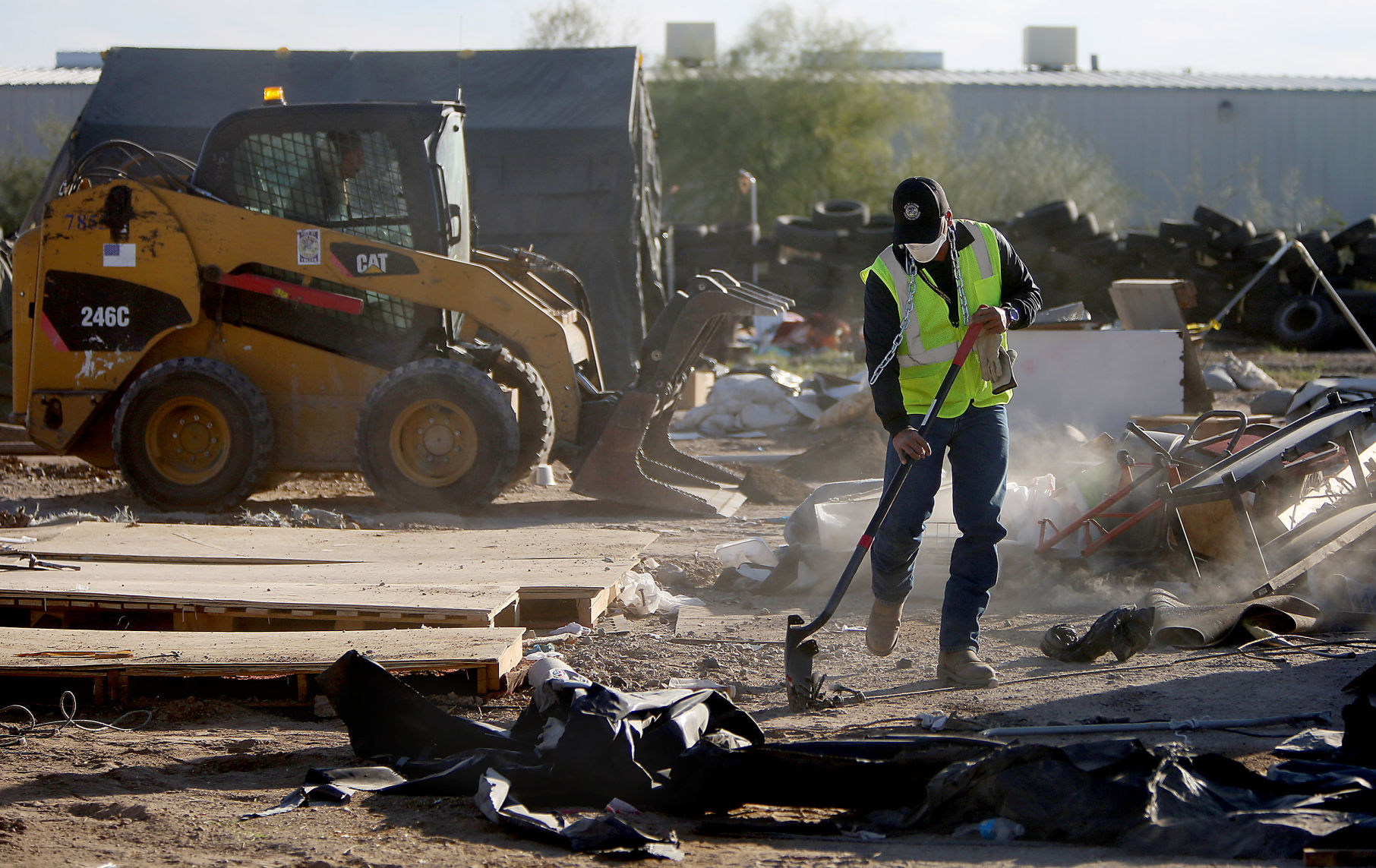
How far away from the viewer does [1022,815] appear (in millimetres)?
2846

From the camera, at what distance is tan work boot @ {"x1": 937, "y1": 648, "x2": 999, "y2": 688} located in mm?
4145

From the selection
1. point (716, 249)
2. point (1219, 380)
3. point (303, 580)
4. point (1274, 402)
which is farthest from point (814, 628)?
point (716, 249)

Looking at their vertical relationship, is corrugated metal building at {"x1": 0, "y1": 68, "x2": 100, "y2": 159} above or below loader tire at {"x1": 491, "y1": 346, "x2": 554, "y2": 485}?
above

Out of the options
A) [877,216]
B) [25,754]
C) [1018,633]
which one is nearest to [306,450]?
[25,754]

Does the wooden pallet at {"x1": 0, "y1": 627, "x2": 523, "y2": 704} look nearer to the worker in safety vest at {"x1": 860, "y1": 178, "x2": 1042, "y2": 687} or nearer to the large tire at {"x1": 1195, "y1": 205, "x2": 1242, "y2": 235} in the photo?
the worker in safety vest at {"x1": 860, "y1": 178, "x2": 1042, "y2": 687}

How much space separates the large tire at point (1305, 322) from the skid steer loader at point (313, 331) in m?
12.2

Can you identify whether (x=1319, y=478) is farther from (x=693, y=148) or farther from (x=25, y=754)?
(x=693, y=148)

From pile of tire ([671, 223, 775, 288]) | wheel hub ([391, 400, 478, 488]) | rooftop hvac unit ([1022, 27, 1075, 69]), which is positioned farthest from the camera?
rooftop hvac unit ([1022, 27, 1075, 69])

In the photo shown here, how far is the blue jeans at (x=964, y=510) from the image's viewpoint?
13.6ft

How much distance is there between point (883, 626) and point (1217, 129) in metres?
37.2

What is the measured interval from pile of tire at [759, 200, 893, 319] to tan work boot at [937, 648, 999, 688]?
45.5ft

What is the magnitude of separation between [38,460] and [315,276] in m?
3.94

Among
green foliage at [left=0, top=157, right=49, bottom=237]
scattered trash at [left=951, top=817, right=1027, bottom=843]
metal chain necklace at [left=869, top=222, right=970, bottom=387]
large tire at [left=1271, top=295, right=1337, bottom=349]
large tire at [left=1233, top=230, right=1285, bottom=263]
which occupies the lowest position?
scattered trash at [left=951, top=817, right=1027, bottom=843]

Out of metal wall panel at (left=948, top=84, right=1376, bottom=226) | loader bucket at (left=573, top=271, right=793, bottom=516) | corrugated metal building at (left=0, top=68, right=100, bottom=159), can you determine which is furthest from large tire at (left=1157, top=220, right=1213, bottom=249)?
corrugated metal building at (left=0, top=68, right=100, bottom=159)
